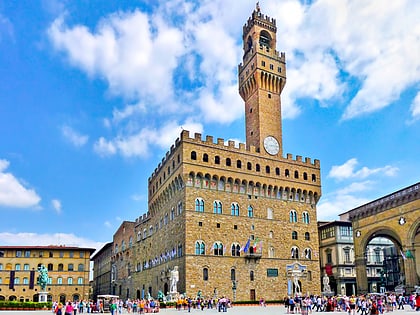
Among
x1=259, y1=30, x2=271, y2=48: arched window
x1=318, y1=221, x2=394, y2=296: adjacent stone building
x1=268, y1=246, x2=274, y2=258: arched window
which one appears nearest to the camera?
x1=268, y1=246, x2=274, y2=258: arched window

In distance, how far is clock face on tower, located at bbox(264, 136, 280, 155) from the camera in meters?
56.7

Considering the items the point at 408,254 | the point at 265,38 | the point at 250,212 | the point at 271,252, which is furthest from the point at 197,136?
the point at 408,254

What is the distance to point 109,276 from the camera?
88.1 metres

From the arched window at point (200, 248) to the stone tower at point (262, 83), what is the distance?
14.8 m

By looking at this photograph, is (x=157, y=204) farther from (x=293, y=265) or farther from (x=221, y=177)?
(x=293, y=265)

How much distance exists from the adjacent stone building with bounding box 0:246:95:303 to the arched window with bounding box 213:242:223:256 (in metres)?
37.9

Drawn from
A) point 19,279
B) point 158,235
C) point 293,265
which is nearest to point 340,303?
point 293,265

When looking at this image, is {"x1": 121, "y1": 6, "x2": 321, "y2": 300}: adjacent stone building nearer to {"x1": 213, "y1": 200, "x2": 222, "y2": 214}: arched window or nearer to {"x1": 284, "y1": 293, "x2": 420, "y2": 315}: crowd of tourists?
{"x1": 213, "y1": 200, "x2": 222, "y2": 214}: arched window

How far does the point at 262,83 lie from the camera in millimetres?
58781

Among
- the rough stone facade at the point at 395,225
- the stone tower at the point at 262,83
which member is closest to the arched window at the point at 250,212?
the stone tower at the point at 262,83

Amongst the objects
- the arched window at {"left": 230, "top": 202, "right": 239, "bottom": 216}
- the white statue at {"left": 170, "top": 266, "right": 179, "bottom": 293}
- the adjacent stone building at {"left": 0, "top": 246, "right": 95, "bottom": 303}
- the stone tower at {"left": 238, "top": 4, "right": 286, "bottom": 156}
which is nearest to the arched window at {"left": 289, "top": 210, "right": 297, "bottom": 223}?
the stone tower at {"left": 238, "top": 4, "right": 286, "bottom": 156}

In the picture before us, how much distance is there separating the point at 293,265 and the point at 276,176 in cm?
1120

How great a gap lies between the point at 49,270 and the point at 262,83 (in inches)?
1957

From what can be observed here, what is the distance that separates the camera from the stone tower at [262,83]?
189 ft
